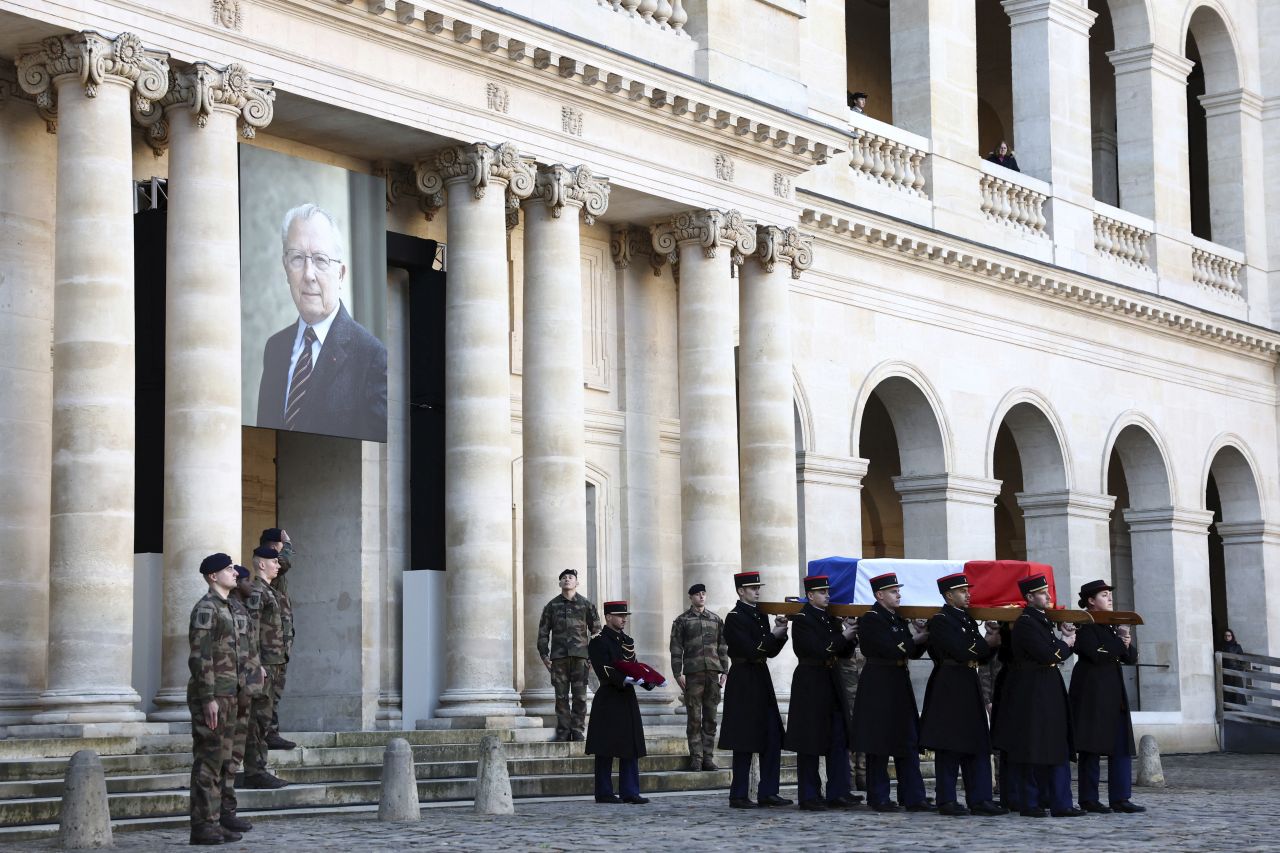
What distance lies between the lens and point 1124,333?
111ft

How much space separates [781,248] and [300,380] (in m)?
7.27

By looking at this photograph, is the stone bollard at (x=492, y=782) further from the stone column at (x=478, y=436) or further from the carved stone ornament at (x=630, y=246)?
the carved stone ornament at (x=630, y=246)

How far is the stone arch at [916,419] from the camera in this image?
96.8 ft

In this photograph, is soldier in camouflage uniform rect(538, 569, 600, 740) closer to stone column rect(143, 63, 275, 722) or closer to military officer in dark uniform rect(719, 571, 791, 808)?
military officer in dark uniform rect(719, 571, 791, 808)

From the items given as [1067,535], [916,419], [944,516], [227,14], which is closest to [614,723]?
[227,14]

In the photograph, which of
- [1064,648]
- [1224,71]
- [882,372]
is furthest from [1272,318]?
[1064,648]

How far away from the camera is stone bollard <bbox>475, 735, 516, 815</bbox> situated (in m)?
15.9

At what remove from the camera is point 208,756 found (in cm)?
1326

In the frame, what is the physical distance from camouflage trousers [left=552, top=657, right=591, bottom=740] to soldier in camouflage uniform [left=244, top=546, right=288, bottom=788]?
4.22m

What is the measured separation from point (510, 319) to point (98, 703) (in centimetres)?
782

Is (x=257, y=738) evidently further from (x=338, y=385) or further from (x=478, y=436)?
(x=478, y=436)

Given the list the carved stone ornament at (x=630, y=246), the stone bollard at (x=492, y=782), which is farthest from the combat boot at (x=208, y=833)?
the carved stone ornament at (x=630, y=246)

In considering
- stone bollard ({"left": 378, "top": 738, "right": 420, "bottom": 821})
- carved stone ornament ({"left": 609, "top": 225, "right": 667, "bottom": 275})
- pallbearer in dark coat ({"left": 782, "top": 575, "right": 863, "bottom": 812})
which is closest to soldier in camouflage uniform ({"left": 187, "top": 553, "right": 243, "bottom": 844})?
stone bollard ({"left": 378, "top": 738, "right": 420, "bottom": 821})

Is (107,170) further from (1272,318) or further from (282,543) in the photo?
(1272,318)
